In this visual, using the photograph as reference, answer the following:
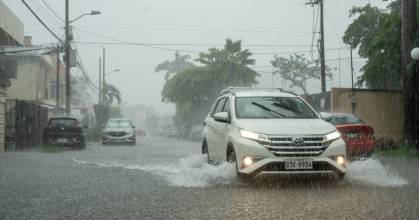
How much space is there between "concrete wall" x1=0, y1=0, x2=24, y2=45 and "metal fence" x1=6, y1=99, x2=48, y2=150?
7658 mm

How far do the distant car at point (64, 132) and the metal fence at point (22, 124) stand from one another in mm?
1086

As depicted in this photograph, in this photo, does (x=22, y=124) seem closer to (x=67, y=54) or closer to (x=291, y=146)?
(x=67, y=54)

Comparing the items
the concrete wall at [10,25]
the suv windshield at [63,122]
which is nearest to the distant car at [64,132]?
the suv windshield at [63,122]

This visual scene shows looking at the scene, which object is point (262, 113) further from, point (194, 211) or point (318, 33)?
point (318, 33)

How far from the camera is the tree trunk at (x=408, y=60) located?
17.9m

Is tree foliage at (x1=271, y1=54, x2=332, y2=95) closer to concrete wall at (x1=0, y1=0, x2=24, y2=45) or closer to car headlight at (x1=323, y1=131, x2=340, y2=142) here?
concrete wall at (x1=0, y1=0, x2=24, y2=45)

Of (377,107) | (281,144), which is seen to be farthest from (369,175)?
(377,107)

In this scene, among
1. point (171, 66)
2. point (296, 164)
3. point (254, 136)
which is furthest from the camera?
point (171, 66)

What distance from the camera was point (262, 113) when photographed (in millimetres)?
9984

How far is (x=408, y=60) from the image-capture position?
18.2m

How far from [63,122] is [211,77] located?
27.3 m

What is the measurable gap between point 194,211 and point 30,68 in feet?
130

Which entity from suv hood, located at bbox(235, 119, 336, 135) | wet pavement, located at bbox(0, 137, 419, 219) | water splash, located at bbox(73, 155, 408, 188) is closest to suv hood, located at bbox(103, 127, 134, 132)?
wet pavement, located at bbox(0, 137, 419, 219)

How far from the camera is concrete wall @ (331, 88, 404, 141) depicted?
944 inches
